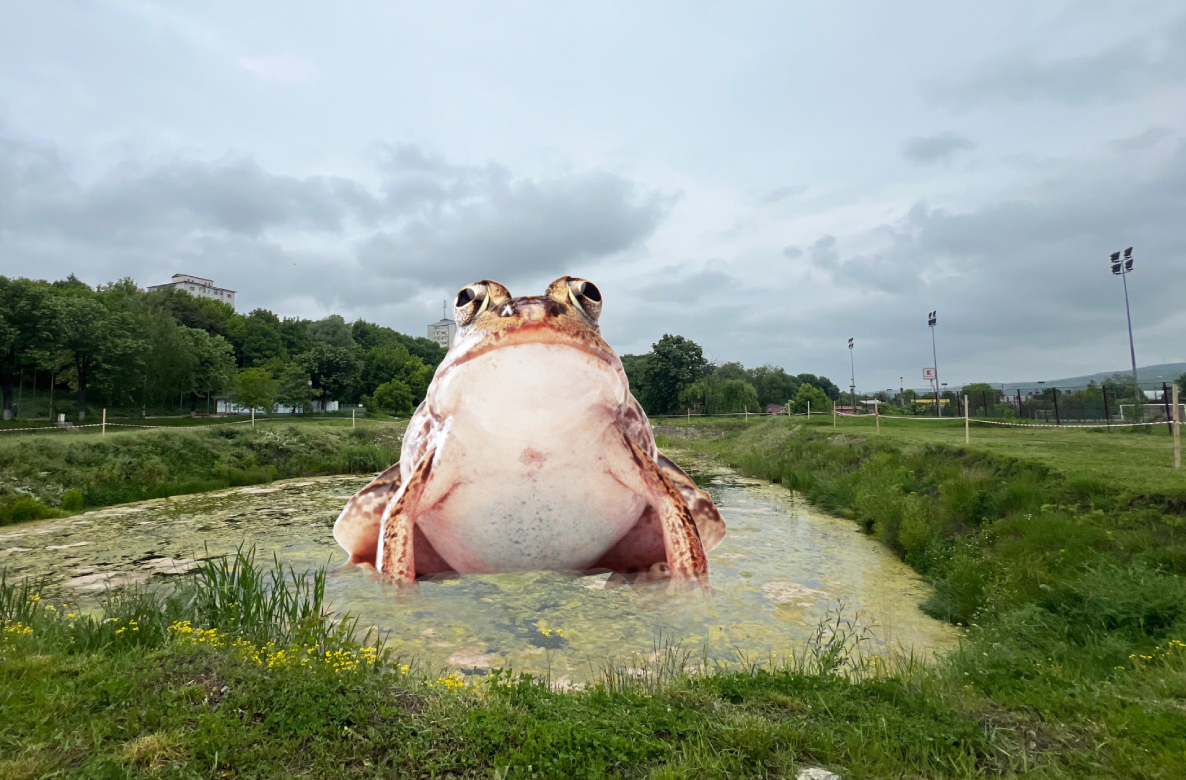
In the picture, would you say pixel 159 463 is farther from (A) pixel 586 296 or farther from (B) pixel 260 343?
(B) pixel 260 343

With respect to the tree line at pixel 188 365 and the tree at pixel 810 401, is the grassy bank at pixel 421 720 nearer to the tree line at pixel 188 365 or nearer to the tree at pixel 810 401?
the tree line at pixel 188 365

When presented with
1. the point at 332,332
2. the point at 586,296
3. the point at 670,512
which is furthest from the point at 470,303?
the point at 332,332

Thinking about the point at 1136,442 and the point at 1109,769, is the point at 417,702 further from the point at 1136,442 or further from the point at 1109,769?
the point at 1136,442

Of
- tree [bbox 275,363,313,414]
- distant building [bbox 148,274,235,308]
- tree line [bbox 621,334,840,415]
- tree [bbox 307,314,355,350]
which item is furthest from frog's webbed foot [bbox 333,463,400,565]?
distant building [bbox 148,274,235,308]

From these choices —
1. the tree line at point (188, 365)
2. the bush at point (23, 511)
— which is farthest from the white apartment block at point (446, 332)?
the tree line at point (188, 365)

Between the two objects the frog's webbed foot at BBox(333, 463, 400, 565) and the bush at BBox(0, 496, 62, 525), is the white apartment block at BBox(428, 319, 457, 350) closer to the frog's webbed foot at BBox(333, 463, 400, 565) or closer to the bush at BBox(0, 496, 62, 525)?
the frog's webbed foot at BBox(333, 463, 400, 565)

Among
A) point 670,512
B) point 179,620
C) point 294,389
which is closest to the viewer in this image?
point 179,620

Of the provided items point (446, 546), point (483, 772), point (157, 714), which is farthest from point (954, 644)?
point (157, 714)
